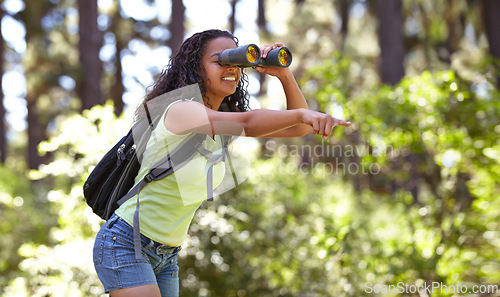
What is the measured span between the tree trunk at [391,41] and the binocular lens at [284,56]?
8049 millimetres

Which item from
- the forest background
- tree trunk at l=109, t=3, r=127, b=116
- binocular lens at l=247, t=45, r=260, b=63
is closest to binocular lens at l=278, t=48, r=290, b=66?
binocular lens at l=247, t=45, r=260, b=63

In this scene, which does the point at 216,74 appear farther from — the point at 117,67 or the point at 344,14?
the point at 344,14

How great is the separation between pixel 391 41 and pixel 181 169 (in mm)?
8899

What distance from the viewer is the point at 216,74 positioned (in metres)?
2.08

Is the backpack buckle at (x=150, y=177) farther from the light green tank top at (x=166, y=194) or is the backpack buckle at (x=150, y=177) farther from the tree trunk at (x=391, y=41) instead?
the tree trunk at (x=391, y=41)

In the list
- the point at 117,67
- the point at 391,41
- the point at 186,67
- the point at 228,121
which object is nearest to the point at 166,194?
the point at 228,121

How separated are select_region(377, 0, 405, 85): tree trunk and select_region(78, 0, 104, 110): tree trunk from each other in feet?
17.5

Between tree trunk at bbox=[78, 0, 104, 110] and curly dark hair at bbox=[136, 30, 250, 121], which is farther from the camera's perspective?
tree trunk at bbox=[78, 0, 104, 110]

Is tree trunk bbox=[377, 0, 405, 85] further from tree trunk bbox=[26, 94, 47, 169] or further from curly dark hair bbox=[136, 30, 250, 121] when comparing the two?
tree trunk bbox=[26, 94, 47, 169]

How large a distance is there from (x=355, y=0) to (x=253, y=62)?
19.6m

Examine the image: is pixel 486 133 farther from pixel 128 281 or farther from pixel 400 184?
pixel 128 281

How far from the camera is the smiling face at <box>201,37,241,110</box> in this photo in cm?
209

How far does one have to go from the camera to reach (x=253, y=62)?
6.42ft

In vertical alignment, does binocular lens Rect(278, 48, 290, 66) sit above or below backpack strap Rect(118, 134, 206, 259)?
above
